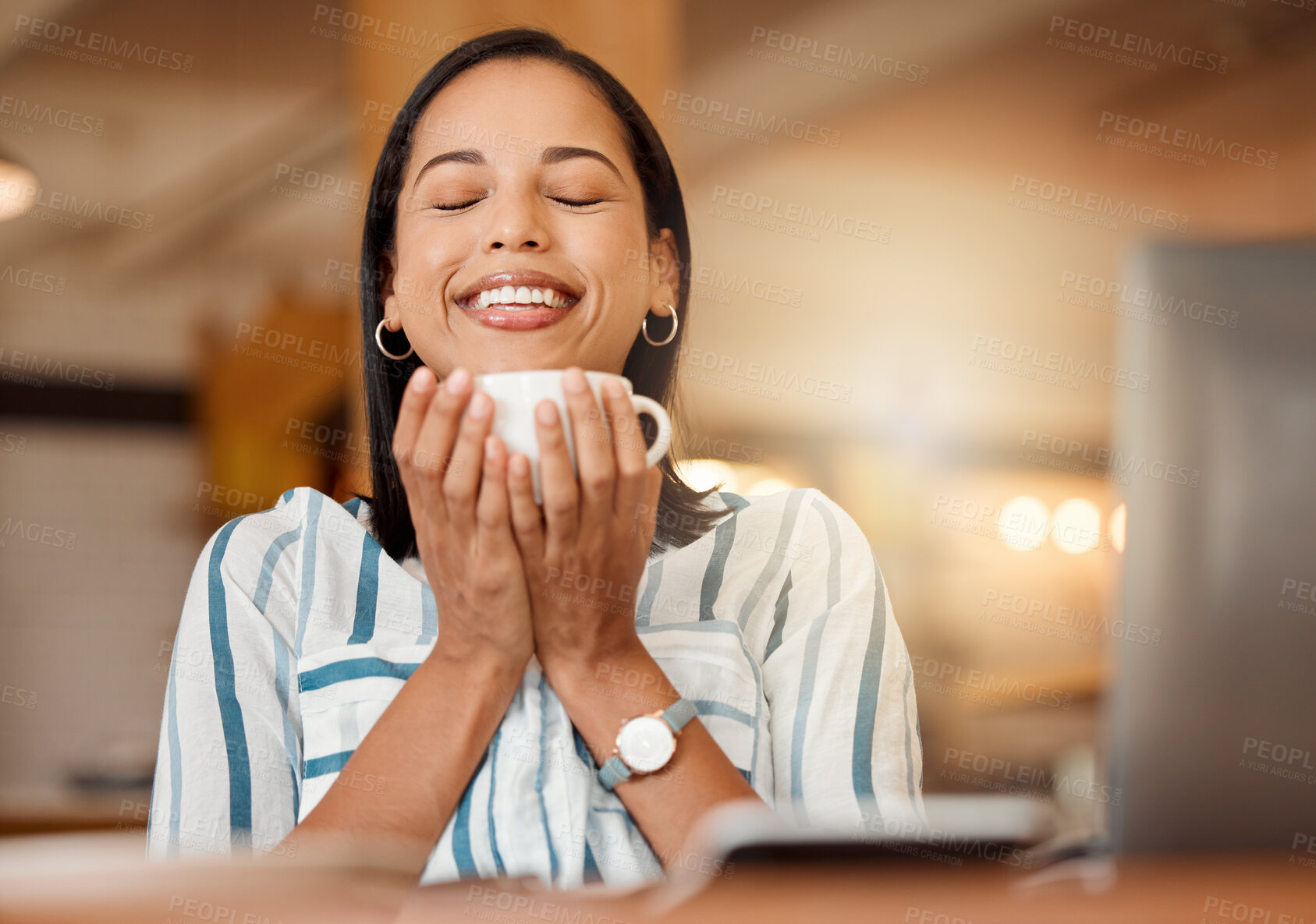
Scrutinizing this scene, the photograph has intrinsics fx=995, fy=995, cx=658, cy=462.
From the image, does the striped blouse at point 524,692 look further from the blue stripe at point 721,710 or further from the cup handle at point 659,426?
the cup handle at point 659,426

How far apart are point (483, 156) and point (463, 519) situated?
36 centimetres

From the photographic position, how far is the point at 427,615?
0.88 metres

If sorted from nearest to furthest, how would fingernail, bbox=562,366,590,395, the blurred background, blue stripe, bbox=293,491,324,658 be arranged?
fingernail, bbox=562,366,590,395
blue stripe, bbox=293,491,324,658
the blurred background

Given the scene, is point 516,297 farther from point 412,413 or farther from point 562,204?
point 412,413

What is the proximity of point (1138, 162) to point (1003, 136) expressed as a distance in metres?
0.66

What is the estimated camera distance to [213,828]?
756mm

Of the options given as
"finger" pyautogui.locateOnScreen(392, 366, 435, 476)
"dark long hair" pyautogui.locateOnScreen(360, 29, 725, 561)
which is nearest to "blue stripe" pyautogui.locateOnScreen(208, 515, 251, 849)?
"dark long hair" pyautogui.locateOnScreen(360, 29, 725, 561)

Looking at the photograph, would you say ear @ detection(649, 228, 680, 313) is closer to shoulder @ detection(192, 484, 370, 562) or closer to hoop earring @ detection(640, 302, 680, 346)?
hoop earring @ detection(640, 302, 680, 346)

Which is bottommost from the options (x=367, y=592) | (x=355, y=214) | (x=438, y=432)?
(x=367, y=592)

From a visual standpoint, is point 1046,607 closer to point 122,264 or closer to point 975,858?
point 122,264

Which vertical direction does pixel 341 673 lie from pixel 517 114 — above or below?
below

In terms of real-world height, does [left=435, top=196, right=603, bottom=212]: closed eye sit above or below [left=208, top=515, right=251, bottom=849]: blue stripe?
above

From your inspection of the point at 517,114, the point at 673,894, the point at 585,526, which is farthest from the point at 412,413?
the point at 673,894

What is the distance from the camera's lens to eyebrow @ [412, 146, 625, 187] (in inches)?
34.7
